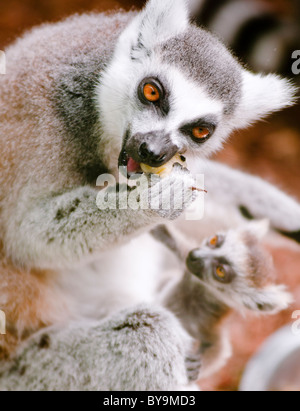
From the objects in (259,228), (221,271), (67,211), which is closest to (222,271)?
(221,271)

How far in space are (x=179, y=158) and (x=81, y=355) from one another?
2.00ft

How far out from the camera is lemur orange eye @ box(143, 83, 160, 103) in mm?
1060

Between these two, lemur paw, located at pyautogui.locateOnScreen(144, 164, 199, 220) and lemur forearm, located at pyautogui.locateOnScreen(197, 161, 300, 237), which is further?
lemur forearm, located at pyautogui.locateOnScreen(197, 161, 300, 237)

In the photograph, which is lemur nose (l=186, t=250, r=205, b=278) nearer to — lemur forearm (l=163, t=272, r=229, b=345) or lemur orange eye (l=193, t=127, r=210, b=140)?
lemur forearm (l=163, t=272, r=229, b=345)

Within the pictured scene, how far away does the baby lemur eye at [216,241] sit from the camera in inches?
59.7

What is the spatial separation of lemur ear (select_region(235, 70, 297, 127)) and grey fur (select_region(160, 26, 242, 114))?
65mm

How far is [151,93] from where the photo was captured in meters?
1.07

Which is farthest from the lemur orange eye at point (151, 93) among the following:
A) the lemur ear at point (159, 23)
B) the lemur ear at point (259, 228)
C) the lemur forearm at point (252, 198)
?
the lemur ear at point (259, 228)

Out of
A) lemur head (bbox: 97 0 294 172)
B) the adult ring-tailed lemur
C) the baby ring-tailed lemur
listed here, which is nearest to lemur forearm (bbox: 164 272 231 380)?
the baby ring-tailed lemur

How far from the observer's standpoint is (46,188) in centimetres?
116

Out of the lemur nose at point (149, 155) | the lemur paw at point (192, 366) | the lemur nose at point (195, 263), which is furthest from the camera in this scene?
the lemur nose at point (195, 263)

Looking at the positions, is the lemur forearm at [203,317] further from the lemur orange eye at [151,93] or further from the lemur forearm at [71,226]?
the lemur orange eye at [151,93]

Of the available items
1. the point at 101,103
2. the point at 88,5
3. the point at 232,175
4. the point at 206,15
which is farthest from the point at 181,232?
the point at 88,5
